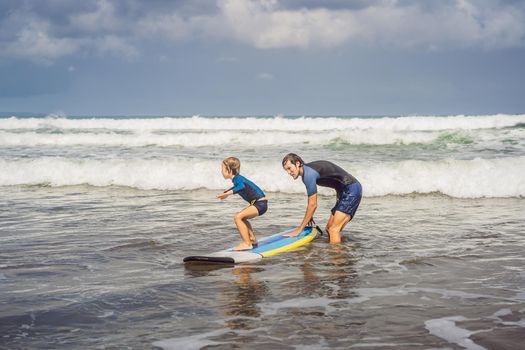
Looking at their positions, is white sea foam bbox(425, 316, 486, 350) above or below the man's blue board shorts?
below

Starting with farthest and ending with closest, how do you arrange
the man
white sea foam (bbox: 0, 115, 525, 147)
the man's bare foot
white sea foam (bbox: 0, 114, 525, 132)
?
1. white sea foam (bbox: 0, 114, 525, 132)
2. white sea foam (bbox: 0, 115, 525, 147)
3. the man
4. the man's bare foot

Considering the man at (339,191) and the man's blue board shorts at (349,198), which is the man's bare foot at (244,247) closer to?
the man at (339,191)

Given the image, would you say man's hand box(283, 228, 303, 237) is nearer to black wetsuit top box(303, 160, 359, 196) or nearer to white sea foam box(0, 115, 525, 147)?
black wetsuit top box(303, 160, 359, 196)

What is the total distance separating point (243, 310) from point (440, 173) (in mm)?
9976

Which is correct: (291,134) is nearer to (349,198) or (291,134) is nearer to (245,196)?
(349,198)

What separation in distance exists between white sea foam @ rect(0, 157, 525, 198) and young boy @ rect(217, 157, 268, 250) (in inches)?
232

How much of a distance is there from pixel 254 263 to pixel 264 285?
106 cm

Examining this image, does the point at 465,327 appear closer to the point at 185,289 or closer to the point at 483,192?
the point at 185,289

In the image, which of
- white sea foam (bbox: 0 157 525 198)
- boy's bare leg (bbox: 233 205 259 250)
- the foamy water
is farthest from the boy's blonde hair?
the foamy water

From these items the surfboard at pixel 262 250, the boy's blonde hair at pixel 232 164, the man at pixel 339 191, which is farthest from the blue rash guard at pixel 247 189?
the man at pixel 339 191

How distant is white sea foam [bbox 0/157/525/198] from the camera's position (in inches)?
526

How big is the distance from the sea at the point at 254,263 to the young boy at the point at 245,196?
0.58 metres

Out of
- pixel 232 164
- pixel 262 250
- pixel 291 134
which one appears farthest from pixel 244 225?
pixel 291 134

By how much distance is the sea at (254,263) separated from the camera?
182 inches
